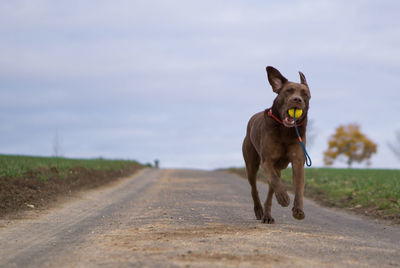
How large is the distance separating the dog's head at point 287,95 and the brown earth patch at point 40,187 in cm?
639

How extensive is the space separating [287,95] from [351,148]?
256 feet

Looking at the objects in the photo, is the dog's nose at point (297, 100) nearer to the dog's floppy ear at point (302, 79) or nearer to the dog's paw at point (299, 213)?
the dog's floppy ear at point (302, 79)

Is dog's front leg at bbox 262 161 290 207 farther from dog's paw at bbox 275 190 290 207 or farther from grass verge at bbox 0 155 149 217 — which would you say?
grass verge at bbox 0 155 149 217

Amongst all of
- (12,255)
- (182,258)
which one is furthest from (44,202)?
(182,258)

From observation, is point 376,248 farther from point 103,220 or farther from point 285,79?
point 103,220

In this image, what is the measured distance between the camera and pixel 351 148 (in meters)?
82.0

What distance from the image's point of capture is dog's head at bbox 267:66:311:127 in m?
7.61

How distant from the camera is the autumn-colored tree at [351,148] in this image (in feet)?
268

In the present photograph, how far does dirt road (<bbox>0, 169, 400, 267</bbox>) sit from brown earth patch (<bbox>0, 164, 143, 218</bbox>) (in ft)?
3.57

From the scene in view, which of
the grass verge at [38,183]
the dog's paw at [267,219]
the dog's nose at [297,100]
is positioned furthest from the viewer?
the grass verge at [38,183]

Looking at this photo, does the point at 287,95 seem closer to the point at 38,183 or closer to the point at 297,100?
the point at 297,100

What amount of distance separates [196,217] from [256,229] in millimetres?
2032

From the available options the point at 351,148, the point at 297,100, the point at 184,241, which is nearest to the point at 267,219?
the point at 297,100

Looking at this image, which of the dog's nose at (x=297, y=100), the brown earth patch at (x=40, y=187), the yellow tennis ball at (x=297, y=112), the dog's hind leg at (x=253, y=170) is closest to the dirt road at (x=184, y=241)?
the dog's hind leg at (x=253, y=170)
